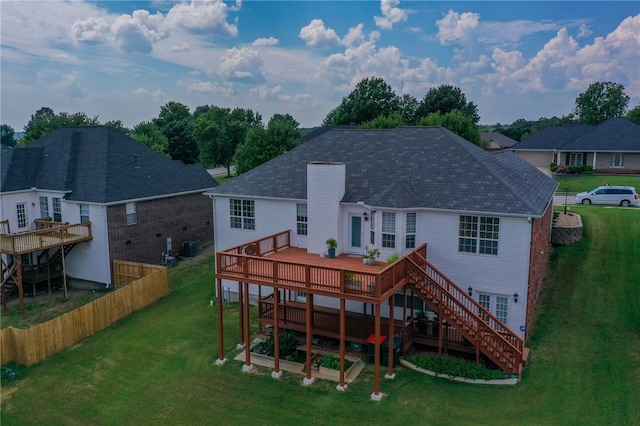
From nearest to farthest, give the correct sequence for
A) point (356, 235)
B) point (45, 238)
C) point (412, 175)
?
point (356, 235) → point (412, 175) → point (45, 238)

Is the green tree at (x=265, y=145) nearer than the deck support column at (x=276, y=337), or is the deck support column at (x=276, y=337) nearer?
the deck support column at (x=276, y=337)

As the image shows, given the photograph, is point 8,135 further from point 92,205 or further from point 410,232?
point 410,232

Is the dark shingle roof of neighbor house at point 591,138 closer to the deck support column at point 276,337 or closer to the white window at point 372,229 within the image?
the white window at point 372,229

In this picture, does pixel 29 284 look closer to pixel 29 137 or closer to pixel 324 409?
pixel 324 409

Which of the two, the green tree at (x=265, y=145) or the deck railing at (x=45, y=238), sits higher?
the green tree at (x=265, y=145)

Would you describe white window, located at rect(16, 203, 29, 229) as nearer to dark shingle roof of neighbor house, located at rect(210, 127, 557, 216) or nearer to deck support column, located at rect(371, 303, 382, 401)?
dark shingle roof of neighbor house, located at rect(210, 127, 557, 216)

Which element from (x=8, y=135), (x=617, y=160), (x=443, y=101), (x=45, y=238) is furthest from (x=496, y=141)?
(x=8, y=135)

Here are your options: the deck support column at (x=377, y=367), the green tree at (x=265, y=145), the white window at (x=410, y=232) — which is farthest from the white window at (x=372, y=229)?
the green tree at (x=265, y=145)
